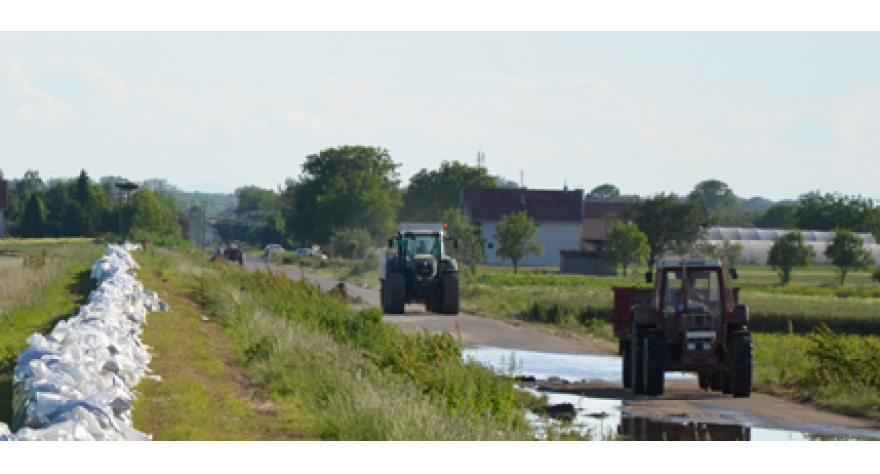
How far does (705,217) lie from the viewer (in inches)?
3019

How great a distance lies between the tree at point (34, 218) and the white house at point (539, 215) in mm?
44297

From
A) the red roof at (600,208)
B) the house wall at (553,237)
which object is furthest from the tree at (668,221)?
the red roof at (600,208)

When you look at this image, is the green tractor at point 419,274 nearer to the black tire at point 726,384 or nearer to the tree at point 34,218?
the black tire at point 726,384

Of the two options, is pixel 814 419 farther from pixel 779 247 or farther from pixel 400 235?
pixel 779 247

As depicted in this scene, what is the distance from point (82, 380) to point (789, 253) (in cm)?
6326

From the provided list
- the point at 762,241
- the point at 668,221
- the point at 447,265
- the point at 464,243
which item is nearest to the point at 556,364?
the point at 447,265

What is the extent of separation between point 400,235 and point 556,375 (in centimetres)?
1097

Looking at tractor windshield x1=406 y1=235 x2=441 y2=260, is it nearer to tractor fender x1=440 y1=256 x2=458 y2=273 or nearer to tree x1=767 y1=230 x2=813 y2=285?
tractor fender x1=440 y1=256 x2=458 y2=273

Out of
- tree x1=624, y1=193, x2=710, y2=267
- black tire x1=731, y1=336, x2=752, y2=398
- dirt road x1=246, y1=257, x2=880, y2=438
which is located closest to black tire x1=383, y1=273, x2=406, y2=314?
dirt road x1=246, y1=257, x2=880, y2=438

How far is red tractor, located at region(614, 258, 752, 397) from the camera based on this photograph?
54.4 ft

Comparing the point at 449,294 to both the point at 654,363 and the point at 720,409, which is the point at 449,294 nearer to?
the point at 654,363

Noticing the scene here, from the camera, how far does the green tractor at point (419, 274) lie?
29.3 meters

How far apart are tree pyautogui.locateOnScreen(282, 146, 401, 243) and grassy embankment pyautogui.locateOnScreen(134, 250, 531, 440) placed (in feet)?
222

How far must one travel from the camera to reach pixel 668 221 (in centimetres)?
7562
